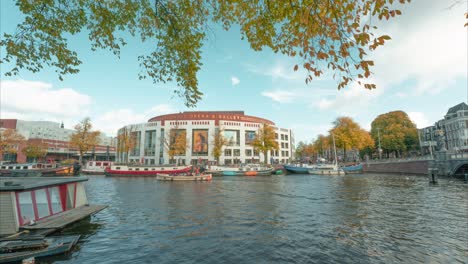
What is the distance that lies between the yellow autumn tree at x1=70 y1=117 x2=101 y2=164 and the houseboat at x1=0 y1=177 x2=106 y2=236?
54.4 meters

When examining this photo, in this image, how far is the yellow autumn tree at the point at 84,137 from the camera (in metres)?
59.4

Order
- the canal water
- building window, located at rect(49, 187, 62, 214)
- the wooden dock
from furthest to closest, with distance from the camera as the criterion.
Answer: building window, located at rect(49, 187, 62, 214)
the wooden dock
the canal water

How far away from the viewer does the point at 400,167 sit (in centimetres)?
5288

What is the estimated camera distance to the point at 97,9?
6.17 meters

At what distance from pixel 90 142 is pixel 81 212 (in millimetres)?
56748

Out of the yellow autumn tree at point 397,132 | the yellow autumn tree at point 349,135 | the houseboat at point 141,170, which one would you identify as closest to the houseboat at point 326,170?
the yellow autumn tree at point 349,135

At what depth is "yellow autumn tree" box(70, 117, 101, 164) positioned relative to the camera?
59.4 meters

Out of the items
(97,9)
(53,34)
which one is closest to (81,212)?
(53,34)

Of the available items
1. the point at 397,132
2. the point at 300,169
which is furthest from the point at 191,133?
the point at 397,132

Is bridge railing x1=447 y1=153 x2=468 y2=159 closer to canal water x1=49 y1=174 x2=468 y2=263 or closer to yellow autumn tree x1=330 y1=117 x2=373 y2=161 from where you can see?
yellow autumn tree x1=330 y1=117 x2=373 y2=161

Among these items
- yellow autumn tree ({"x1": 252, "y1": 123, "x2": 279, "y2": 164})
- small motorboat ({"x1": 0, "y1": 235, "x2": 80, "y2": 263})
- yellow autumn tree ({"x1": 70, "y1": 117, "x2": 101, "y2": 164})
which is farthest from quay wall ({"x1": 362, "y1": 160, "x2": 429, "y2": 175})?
yellow autumn tree ({"x1": 70, "y1": 117, "x2": 101, "y2": 164})

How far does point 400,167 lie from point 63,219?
209 ft

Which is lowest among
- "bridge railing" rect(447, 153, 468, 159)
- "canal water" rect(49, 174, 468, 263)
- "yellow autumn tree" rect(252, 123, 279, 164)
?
"canal water" rect(49, 174, 468, 263)

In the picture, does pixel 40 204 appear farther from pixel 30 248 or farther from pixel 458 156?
pixel 458 156
